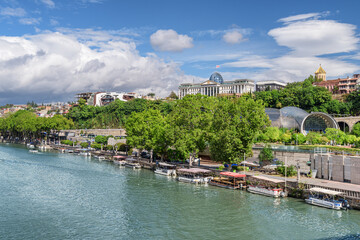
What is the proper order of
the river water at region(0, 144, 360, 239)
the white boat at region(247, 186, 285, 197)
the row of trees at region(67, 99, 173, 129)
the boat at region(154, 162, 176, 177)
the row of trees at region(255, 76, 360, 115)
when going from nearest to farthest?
the river water at region(0, 144, 360, 239), the white boat at region(247, 186, 285, 197), the boat at region(154, 162, 176, 177), the row of trees at region(255, 76, 360, 115), the row of trees at region(67, 99, 173, 129)

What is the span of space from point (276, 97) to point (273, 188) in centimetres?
8440

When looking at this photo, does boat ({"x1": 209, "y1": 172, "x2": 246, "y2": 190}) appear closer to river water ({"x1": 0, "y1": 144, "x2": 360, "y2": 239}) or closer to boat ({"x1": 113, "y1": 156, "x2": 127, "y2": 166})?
river water ({"x1": 0, "y1": 144, "x2": 360, "y2": 239})

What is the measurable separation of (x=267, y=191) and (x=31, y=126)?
355 feet

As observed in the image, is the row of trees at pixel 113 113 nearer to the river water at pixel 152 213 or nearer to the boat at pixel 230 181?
the boat at pixel 230 181

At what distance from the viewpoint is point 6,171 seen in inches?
2352

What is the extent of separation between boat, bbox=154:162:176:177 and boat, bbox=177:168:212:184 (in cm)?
420

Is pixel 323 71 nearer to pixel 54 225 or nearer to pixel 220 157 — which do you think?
pixel 220 157

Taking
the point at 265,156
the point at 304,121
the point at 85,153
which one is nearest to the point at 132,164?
the point at 85,153

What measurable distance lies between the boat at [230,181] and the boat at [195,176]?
4.66 ft

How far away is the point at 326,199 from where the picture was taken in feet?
123

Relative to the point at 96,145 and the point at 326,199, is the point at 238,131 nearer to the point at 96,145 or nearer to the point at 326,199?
the point at 326,199

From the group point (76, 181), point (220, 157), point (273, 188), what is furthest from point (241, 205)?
point (76, 181)

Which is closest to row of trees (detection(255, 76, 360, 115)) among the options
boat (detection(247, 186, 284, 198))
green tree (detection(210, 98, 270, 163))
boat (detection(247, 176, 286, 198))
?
green tree (detection(210, 98, 270, 163))

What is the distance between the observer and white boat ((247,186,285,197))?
41969 millimetres
